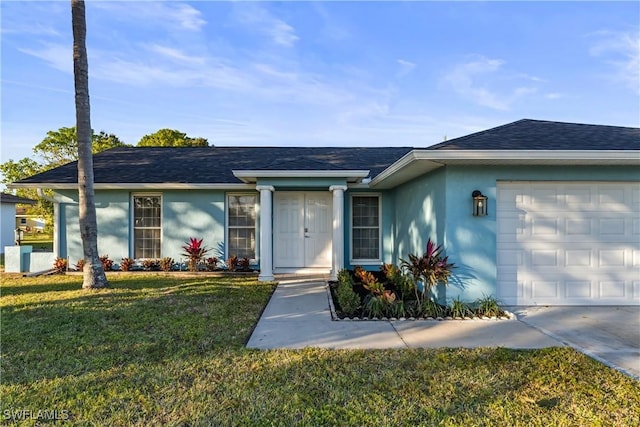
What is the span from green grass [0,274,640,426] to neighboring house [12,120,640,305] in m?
2.52

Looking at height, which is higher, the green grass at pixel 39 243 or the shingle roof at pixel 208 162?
the shingle roof at pixel 208 162

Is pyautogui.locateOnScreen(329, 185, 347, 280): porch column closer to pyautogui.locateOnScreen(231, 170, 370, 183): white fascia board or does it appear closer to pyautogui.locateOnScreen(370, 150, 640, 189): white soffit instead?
pyautogui.locateOnScreen(231, 170, 370, 183): white fascia board

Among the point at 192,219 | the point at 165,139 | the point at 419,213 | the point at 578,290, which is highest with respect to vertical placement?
the point at 165,139

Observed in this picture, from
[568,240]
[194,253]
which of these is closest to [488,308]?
[568,240]

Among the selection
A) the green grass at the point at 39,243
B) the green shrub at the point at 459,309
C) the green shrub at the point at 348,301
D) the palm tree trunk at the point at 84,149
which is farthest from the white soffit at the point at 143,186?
the green grass at the point at 39,243

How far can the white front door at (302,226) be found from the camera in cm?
997

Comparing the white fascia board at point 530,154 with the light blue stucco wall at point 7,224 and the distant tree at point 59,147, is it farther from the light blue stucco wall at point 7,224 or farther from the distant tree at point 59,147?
the distant tree at point 59,147

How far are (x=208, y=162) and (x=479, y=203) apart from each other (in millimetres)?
8508

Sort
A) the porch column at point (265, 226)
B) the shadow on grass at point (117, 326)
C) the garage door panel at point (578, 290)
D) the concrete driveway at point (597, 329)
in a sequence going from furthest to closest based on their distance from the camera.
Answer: the porch column at point (265, 226), the garage door panel at point (578, 290), the concrete driveway at point (597, 329), the shadow on grass at point (117, 326)

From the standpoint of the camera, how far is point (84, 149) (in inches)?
283

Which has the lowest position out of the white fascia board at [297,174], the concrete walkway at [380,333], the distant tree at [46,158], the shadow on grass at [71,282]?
the concrete walkway at [380,333]

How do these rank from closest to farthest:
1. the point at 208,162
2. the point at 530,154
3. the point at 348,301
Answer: the point at 530,154 < the point at 348,301 < the point at 208,162

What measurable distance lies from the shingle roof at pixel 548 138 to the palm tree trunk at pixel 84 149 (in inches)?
271
